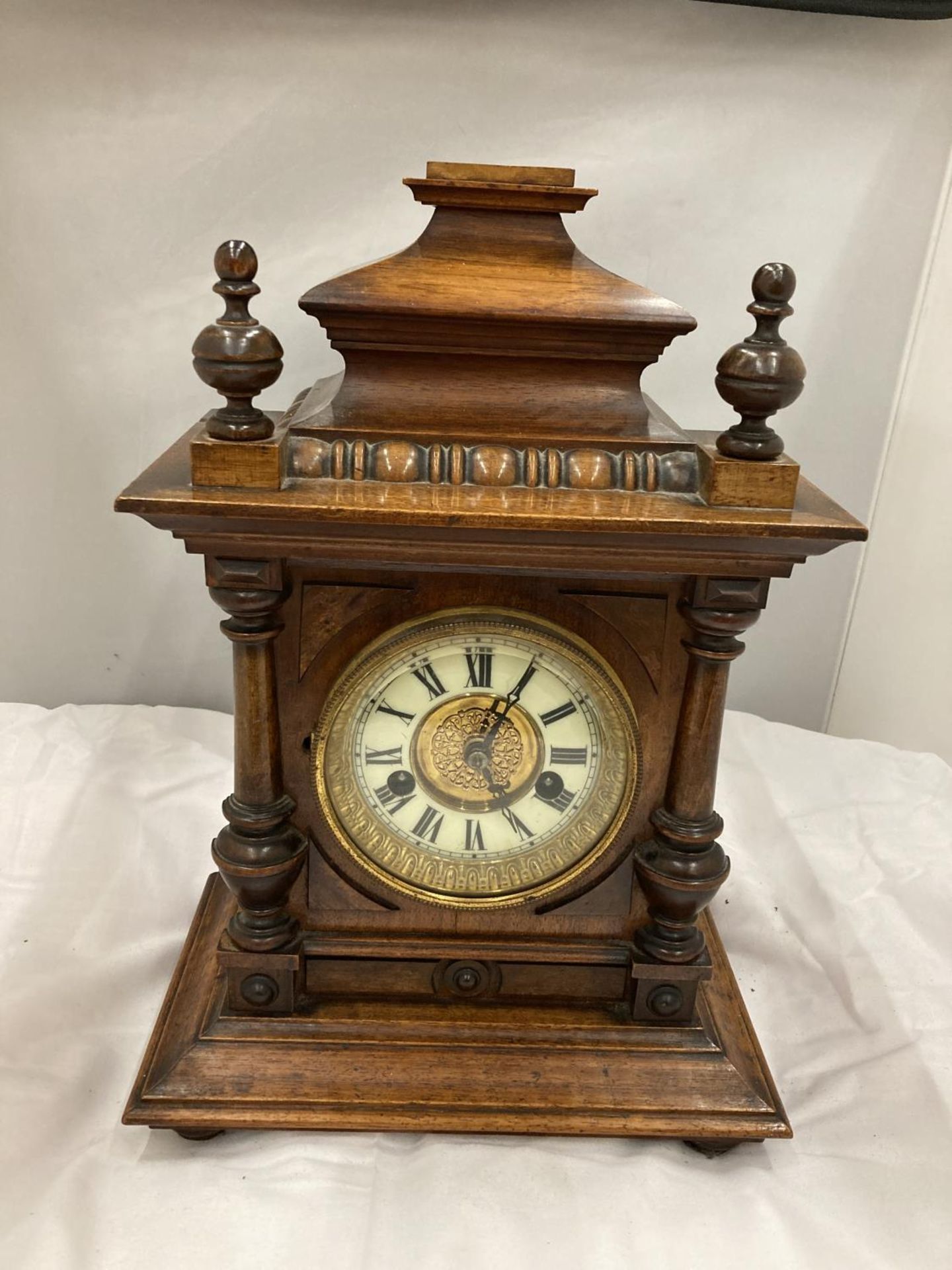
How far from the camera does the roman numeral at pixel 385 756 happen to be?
1.16m

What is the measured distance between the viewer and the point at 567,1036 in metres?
1.24

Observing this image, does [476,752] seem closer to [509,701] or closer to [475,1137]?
[509,701]

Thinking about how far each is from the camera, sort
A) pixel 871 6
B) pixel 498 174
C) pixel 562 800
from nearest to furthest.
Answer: pixel 498 174, pixel 562 800, pixel 871 6

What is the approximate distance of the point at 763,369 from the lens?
100cm

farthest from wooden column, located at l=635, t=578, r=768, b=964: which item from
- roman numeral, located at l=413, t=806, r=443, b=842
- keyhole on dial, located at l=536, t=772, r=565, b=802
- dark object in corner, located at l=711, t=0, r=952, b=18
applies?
dark object in corner, located at l=711, t=0, r=952, b=18

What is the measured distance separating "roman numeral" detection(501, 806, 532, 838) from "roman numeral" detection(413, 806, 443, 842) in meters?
0.07

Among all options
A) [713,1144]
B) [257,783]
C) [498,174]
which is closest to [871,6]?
[498,174]

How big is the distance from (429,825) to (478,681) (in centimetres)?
17

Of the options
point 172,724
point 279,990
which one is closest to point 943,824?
point 279,990

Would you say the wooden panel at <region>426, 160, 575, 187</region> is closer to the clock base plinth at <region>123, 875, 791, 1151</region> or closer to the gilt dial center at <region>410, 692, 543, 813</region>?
the gilt dial center at <region>410, 692, 543, 813</region>

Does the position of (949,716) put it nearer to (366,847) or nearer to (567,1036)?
(567,1036)

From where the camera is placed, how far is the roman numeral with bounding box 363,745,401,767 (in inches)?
45.7

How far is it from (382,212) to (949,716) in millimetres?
1235

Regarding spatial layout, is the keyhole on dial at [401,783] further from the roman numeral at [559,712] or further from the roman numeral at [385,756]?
the roman numeral at [559,712]
